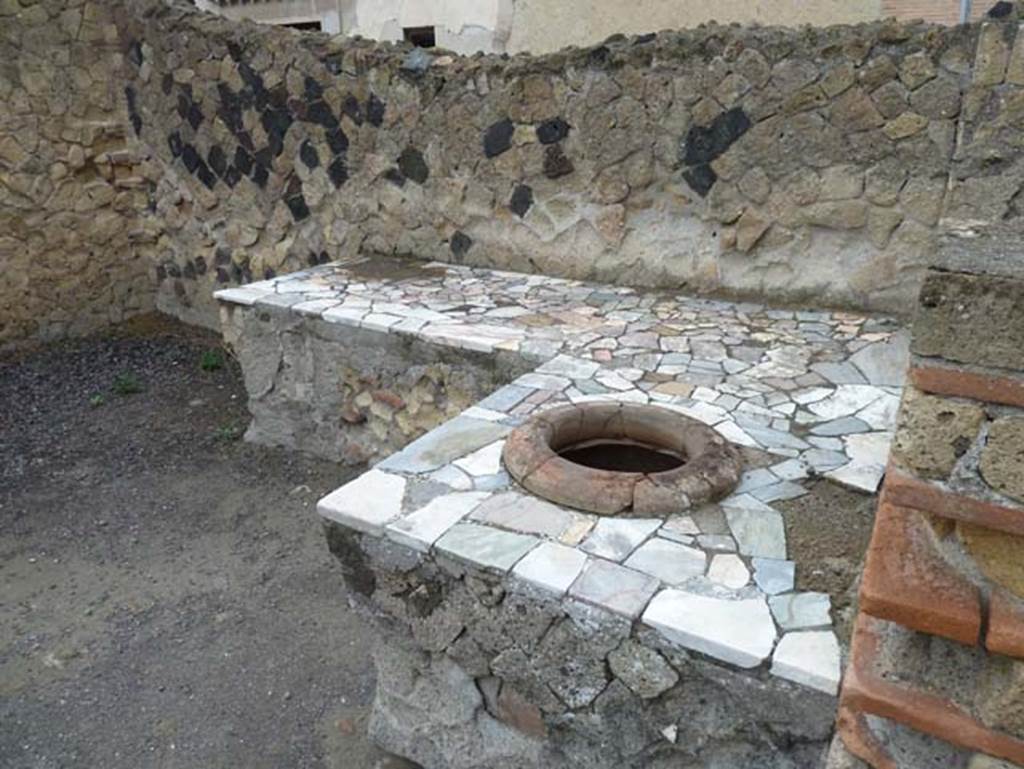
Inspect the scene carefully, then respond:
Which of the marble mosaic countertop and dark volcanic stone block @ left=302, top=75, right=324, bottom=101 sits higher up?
dark volcanic stone block @ left=302, top=75, right=324, bottom=101

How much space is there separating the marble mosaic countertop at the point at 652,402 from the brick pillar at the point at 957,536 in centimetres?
38

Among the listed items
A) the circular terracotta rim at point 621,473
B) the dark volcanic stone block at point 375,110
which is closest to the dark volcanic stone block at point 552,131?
the dark volcanic stone block at point 375,110

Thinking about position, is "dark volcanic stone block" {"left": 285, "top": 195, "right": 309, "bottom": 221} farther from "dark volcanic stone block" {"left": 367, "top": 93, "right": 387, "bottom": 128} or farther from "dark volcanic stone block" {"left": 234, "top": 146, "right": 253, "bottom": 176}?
"dark volcanic stone block" {"left": 367, "top": 93, "right": 387, "bottom": 128}

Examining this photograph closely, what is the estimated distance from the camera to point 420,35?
8781mm

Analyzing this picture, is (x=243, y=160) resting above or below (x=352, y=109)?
below

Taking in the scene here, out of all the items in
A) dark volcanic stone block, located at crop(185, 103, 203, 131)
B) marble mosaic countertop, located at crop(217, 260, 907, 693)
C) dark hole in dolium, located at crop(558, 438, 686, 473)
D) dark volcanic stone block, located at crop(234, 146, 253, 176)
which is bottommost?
dark hole in dolium, located at crop(558, 438, 686, 473)

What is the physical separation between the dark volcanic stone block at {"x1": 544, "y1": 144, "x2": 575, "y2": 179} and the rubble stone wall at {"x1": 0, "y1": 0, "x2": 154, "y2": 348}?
11.0 feet

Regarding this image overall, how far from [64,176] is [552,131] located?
11.9 feet

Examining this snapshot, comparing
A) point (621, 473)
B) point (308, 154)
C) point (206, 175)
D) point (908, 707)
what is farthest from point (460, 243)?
point (908, 707)

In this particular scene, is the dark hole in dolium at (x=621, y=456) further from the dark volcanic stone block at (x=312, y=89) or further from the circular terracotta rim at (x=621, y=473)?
the dark volcanic stone block at (x=312, y=89)

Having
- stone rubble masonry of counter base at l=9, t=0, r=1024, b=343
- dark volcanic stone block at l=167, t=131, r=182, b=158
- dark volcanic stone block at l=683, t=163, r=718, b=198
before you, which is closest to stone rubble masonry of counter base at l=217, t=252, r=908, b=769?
stone rubble masonry of counter base at l=9, t=0, r=1024, b=343

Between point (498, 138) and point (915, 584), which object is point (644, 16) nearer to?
point (498, 138)

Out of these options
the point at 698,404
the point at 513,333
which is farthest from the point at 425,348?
the point at 698,404

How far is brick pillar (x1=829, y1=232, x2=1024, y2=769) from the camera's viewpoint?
1.00m
